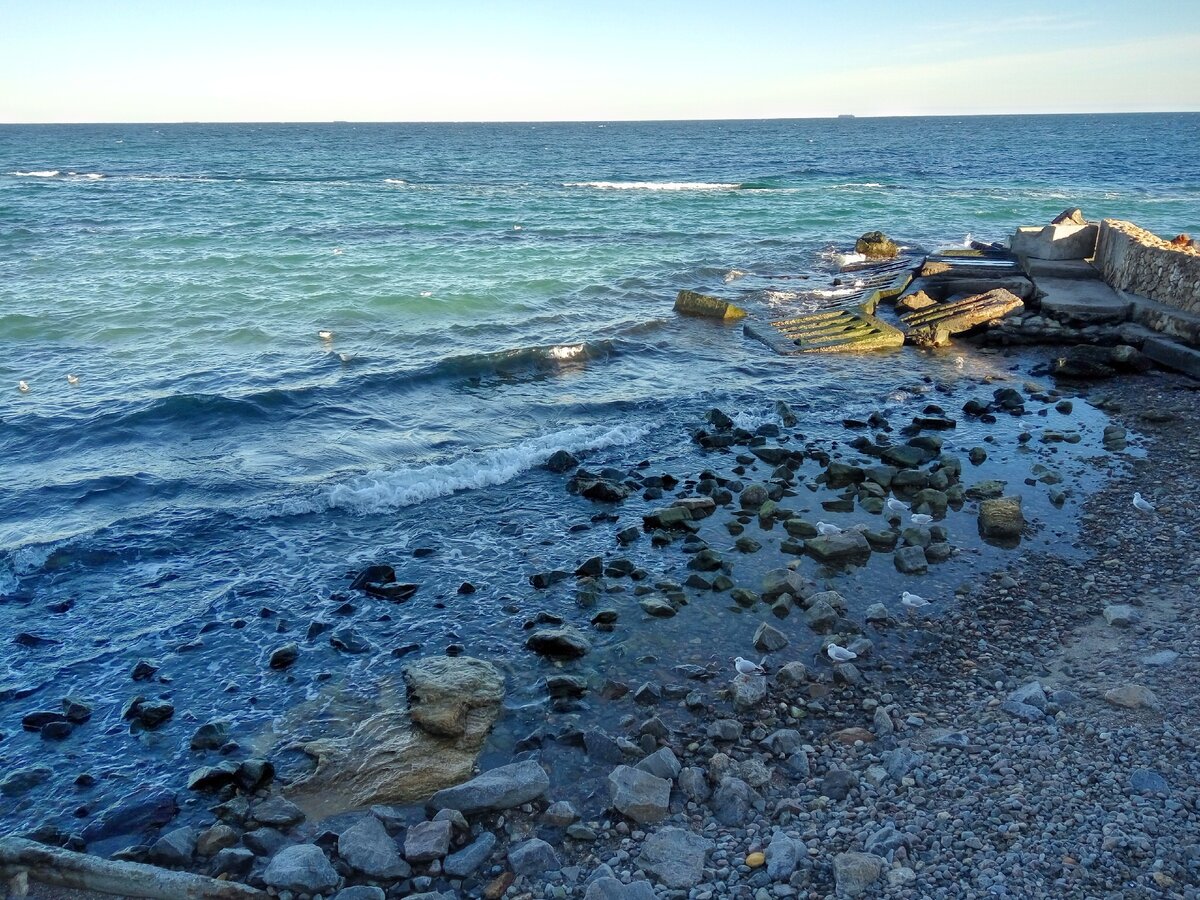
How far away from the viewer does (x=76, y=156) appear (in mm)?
81312

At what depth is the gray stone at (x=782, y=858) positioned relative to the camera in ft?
17.4

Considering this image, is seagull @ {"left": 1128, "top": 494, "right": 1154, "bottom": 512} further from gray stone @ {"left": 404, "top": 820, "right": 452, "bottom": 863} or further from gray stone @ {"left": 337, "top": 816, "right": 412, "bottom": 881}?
gray stone @ {"left": 337, "top": 816, "right": 412, "bottom": 881}

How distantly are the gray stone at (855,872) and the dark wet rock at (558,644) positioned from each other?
327cm

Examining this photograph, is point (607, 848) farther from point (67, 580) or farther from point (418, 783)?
point (67, 580)

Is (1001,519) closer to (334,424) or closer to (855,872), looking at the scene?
(855,872)

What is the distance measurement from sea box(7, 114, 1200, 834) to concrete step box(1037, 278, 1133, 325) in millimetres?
1951

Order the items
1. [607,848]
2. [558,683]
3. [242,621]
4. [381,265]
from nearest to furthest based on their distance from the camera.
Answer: [607,848] < [558,683] < [242,621] < [381,265]

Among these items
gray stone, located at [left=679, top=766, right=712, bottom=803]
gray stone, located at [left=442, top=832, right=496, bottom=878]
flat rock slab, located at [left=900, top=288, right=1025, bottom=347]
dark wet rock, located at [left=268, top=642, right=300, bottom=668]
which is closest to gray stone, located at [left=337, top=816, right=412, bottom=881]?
gray stone, located at [left=442, top=832, right=496, bottom=878]

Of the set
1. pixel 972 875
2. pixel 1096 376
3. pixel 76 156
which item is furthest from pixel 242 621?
pixel 76 156

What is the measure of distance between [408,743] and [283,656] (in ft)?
5.77

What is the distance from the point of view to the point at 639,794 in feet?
19.8

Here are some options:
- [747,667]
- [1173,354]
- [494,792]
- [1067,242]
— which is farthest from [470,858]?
[1067,242]

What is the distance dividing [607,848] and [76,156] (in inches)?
3725

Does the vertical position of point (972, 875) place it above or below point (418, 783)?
above
